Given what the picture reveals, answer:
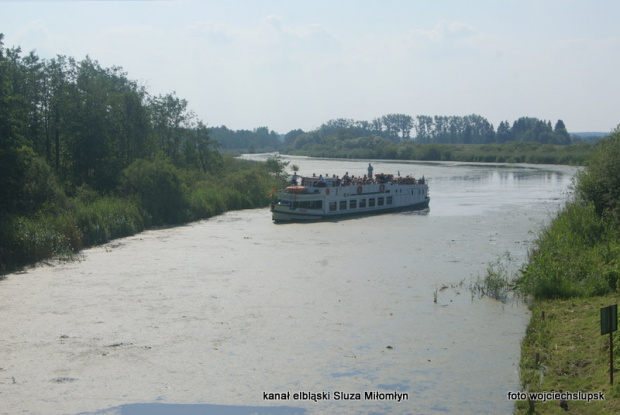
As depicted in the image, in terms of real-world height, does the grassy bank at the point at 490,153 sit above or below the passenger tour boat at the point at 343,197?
above

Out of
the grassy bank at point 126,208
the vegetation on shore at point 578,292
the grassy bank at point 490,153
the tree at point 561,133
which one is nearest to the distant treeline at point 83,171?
the grassy bank at point 126,208

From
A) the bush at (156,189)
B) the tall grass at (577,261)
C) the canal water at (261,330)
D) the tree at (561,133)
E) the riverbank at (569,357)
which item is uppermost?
the tree at (561,133)

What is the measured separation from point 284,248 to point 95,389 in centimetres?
1529

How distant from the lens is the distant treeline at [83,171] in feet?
77.1

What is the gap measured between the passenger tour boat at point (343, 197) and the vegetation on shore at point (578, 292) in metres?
14.7

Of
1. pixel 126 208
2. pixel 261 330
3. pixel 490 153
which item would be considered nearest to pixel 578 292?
pixel 261 330

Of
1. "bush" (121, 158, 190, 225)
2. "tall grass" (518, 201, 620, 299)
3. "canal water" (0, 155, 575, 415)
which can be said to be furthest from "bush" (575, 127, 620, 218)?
"bush" (121, 158, 190, 225)

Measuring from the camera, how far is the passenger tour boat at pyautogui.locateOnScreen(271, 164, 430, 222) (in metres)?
35.0

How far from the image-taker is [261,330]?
46.8 ft

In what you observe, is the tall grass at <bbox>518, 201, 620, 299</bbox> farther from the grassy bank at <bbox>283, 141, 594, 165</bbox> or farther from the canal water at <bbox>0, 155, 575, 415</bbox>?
the grassy bank at <bbox>283, 141, 594, 165</bbox>

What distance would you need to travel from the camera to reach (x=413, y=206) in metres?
42.0

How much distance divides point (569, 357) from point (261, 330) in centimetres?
676

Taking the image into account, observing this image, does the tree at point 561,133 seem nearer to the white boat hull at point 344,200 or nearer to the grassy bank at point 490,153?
the grassy bank at point 490,153

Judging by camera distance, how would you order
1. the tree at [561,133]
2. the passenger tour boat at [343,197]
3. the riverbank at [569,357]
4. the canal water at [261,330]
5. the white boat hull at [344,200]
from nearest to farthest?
the riverbank at [569,357], the canal water at [261,330], the white boat hull at [344,200], the passenger tour boat at [343,197], the tree at [561,133]
